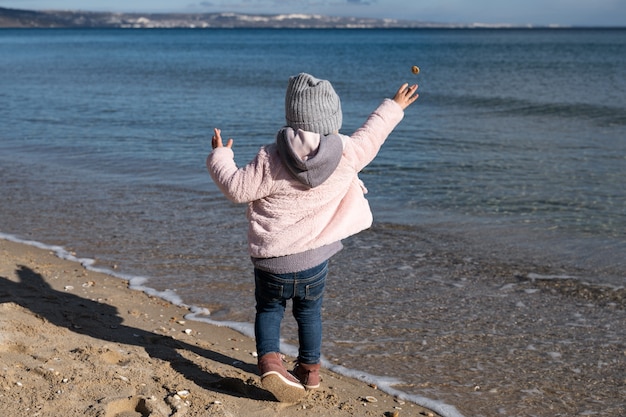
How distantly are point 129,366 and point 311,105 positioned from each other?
1.61m

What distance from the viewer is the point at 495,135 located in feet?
48.6

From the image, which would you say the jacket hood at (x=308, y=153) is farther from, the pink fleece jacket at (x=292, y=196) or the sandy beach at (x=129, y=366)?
the sandy beach at (x=129, y=366)

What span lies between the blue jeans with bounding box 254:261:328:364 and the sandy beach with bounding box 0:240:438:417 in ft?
0.80

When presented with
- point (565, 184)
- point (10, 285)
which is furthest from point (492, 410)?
point (565, 184)

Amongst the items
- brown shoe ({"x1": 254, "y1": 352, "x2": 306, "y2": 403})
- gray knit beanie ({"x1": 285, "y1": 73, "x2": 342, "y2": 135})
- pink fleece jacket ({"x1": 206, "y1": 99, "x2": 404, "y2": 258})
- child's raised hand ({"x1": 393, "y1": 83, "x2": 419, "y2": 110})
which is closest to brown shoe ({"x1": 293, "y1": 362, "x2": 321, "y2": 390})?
brown shoe ({"x1": 254, "y1": 352, "x2": 306, "y2": 403})

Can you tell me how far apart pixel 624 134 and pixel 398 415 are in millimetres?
12546

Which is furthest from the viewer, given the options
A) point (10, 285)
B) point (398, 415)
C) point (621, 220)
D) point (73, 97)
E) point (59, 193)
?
point (73, 97)

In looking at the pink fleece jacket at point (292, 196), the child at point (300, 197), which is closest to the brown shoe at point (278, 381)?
the child at point (300, 197)

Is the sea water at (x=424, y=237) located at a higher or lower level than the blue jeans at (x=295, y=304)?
lower

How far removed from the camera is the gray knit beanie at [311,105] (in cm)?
330

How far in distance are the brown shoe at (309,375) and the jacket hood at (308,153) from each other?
0.98 metres

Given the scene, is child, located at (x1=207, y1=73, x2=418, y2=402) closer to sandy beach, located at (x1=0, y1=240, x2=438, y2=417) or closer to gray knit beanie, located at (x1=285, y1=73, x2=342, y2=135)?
gray knit beanie, located at (x1=285, y1=73, x2=342, y2=135)

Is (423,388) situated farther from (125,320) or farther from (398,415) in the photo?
(125,320)

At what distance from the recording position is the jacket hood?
3289 millimetres
